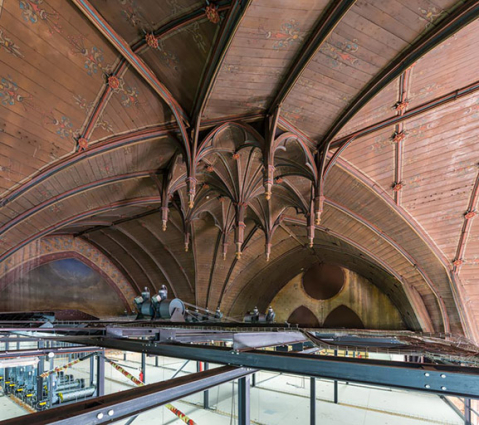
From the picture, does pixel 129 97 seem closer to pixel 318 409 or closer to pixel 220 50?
pixel 220 50

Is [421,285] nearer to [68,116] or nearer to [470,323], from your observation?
[470,323]

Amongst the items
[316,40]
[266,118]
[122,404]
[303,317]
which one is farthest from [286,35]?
[303,317]

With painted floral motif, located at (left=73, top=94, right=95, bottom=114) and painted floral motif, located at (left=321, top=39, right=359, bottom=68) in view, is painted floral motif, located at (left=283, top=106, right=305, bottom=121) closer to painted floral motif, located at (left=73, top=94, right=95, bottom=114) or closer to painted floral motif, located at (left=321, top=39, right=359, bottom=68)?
painted floral motif, located at (left=321, top=39, right=359, bottom=68)

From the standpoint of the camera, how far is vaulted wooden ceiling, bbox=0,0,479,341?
6691 millimetres

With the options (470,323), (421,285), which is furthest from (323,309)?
(470,323)

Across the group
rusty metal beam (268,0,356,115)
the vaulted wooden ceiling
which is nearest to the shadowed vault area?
the vaulted wooden ceiling

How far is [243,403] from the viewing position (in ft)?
7.85

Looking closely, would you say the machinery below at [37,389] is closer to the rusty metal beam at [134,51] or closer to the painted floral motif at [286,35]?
the rusty metal beam at [134,51]

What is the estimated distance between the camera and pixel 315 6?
6.38 metres

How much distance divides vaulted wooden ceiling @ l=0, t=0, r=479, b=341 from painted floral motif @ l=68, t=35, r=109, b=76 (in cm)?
4

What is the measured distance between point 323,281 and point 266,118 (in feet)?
63.0

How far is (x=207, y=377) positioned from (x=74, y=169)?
9.92 metres

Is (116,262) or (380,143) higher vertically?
(380,143)

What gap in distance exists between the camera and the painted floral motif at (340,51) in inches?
287
